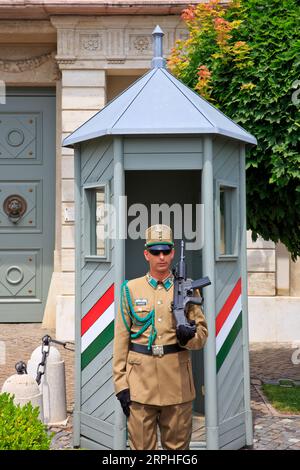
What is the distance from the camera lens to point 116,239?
15.0ft

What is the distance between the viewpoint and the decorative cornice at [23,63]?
1157 cm

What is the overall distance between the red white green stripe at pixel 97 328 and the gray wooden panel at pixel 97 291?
0.04m

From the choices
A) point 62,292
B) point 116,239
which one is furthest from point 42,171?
point 116,239

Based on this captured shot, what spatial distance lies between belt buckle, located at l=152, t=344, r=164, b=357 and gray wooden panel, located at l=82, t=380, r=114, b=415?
1.17 metres

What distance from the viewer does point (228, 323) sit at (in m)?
4.81

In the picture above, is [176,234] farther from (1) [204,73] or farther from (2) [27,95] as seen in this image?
(2) [27,95]

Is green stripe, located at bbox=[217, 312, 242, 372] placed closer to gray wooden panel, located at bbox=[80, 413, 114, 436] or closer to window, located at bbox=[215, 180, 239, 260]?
window, located at bbox=[215, 180, 239, 260]

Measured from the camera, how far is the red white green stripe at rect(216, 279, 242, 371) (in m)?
4.67

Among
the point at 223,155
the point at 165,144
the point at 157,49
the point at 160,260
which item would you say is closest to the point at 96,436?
the point at 160,260

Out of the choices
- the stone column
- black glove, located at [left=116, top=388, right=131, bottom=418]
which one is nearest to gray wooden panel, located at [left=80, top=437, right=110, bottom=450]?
black glove, located at [left=116, top=388, right=131, bottom=418]

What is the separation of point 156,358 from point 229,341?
4.38 ft

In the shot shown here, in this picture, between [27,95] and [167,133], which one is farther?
[27,95]

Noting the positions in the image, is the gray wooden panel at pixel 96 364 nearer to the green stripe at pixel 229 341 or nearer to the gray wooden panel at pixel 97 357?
the gray wooden panel at pixel 97 357
